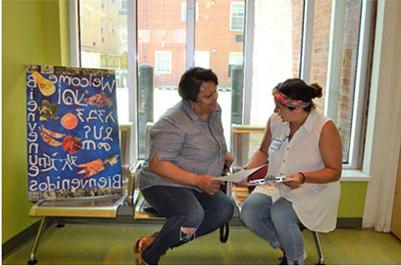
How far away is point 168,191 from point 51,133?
2.87ft

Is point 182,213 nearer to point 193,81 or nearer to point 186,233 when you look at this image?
point 186,233

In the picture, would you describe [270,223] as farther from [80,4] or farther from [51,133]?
[80,4]

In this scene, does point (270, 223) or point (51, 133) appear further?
point (51, 133)

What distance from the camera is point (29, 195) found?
7.84 feet

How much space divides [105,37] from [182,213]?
1650mm

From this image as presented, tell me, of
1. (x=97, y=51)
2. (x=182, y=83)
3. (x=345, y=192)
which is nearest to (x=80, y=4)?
(x=97, y=51)

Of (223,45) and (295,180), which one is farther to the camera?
(223,45)

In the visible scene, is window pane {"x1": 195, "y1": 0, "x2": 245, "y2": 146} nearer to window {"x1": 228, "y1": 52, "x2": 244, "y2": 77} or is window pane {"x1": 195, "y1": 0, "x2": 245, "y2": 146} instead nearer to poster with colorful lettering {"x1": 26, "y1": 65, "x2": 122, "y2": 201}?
window {"x1": 228, "y1": 52, "x2": 244, "y2": 77}

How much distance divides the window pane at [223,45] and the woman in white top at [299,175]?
0.97 m

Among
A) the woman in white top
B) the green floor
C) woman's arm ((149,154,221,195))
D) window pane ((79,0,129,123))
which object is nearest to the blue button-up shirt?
woman's arm ((149,154,221,195))

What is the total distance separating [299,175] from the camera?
1.95 m

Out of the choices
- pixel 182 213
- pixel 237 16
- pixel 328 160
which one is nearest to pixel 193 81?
pixel 182 213

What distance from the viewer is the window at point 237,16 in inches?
117

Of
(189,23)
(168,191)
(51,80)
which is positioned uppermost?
A: (189,23)
